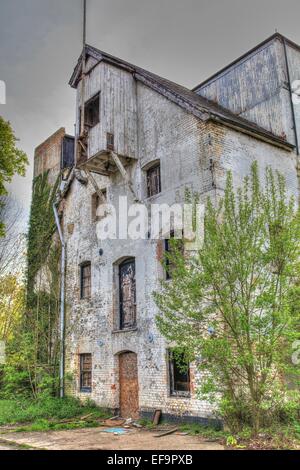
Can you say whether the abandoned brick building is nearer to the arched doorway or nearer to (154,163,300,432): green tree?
the arched doorway

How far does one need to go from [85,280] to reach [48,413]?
5.14m

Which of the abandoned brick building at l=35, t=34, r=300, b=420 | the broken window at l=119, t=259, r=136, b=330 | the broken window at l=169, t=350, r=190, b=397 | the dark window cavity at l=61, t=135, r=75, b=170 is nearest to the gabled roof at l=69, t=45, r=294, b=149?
the abandoned brick building at l=35, t=34, r=300, b=420

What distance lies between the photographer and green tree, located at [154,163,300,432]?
366 inches

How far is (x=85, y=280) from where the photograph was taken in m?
17.6

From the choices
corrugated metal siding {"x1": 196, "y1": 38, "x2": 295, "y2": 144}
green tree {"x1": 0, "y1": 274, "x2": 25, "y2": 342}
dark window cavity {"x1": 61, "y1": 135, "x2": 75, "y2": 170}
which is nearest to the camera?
corrugated metal siding {"x1": 196, "y1": 38, "x2": 295, "y2": 144}

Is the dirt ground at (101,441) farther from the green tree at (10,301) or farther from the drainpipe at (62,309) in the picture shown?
the green tree at (10,301)

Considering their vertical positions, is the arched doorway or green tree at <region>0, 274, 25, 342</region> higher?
green tree at <region>0, 274, 25, 342</region>

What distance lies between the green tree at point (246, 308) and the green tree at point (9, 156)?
273 inches

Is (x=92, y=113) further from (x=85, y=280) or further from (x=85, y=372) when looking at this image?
(x=85, y=372)

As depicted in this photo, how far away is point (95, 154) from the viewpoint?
15219 millimetres

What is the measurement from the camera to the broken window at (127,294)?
14.8m

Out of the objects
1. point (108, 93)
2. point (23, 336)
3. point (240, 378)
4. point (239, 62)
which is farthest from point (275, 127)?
point (23, 336)

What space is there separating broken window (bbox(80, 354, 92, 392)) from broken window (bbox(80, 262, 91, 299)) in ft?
7.63
